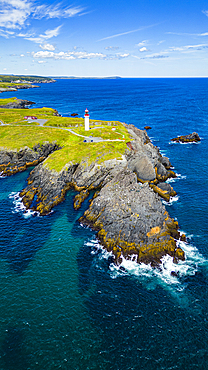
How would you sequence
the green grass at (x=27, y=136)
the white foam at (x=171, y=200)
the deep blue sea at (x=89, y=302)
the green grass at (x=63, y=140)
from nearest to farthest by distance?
1. the deep blue sea at (x=89, y=302)
2. the white foam at (x=171, y=200)
3. the green grass at (x=63, y=140)
4. the green grass at (x=27, y=136)

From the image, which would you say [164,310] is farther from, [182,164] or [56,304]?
[182,164]

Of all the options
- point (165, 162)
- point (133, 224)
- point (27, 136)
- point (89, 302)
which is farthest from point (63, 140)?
point (89, 302)

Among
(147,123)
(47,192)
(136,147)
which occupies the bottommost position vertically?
(47,192)

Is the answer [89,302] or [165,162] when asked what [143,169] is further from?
[89,302]

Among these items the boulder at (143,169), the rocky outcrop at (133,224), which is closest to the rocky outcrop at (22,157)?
the boulder at (143,169)

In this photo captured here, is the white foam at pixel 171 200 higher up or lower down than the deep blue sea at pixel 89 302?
higher up

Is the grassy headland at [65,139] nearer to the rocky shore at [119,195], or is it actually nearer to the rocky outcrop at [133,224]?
the rocky shore at [119,195]

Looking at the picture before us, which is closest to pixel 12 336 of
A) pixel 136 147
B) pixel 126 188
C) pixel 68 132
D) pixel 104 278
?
pixel 104 278
